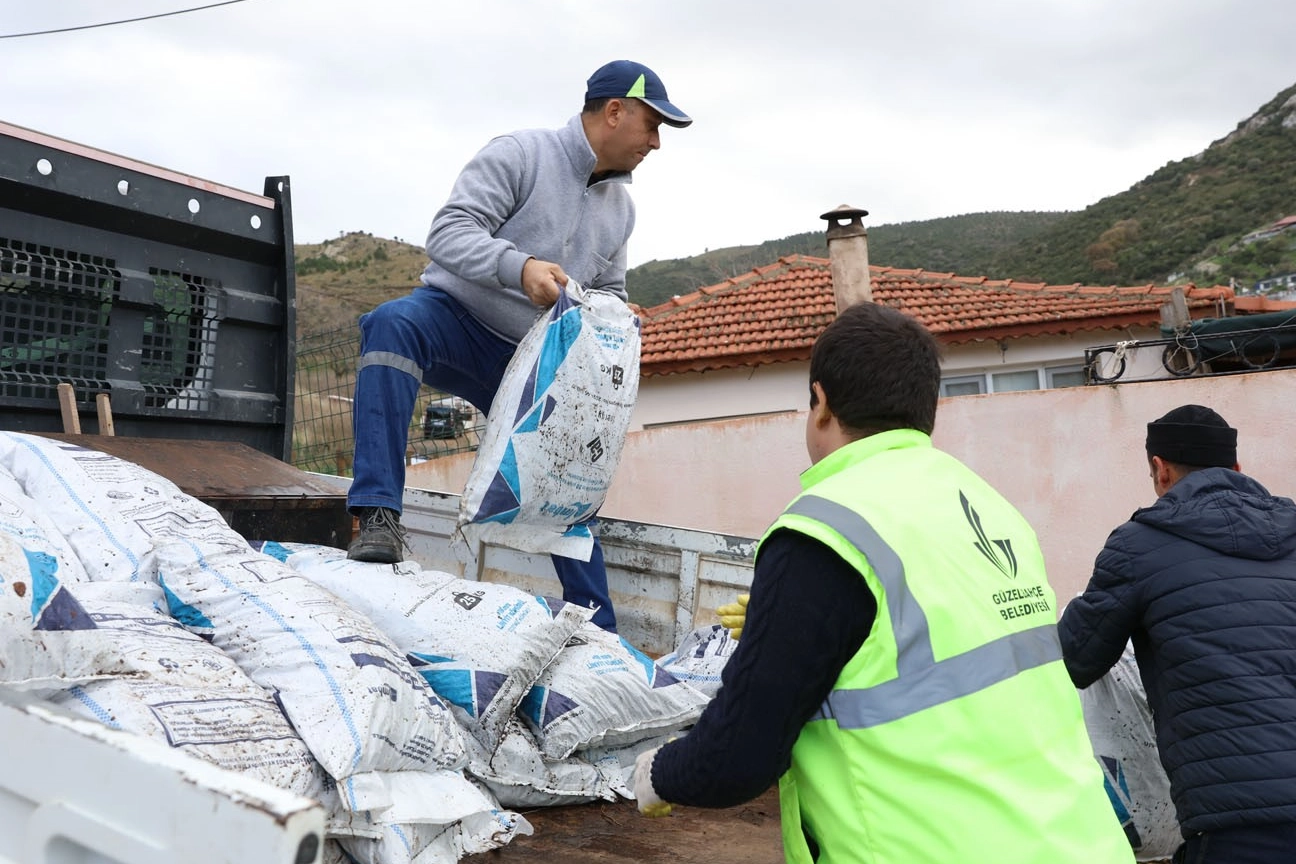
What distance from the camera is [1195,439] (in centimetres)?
261

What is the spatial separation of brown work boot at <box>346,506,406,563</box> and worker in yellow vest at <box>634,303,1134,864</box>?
1.26 metres

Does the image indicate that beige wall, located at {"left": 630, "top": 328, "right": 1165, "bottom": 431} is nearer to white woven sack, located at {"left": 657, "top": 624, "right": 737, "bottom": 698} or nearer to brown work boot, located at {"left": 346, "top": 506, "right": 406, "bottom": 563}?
white woven sack, located at {"left": 657, "top": 624, "right": 737, "bottom": 698}

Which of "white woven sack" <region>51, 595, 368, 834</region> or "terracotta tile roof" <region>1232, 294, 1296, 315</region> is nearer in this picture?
"white woven sack" <region>51, 595, 368, 834</region>

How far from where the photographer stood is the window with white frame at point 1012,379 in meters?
13.6

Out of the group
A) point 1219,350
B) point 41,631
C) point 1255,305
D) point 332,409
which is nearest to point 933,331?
point 1219,350

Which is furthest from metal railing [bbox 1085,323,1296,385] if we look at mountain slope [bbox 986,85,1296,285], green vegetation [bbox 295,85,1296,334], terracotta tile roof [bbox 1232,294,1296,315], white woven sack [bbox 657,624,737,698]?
mountain slope [bbox 986,85,1296,285]

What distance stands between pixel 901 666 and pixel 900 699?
0.13 ft

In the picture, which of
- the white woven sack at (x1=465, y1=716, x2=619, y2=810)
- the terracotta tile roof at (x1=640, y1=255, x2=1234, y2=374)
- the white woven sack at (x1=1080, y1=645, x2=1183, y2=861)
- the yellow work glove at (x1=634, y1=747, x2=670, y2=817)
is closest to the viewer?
the yellow work glove at (x1=634, y1=747, x2=670, y2=817)

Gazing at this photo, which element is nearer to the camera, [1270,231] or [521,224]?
[521,224]

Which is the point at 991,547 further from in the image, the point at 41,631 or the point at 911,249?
the point at 911,249

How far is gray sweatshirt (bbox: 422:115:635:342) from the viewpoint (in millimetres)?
2904

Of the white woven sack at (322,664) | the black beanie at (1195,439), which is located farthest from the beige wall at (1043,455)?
the white woven sack at (322,664)

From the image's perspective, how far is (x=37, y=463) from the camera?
2297 mm

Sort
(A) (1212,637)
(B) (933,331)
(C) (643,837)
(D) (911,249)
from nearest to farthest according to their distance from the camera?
(C) (643,837) → (A) (1212,637) → (B) (933,331) → (D) (911,249)
